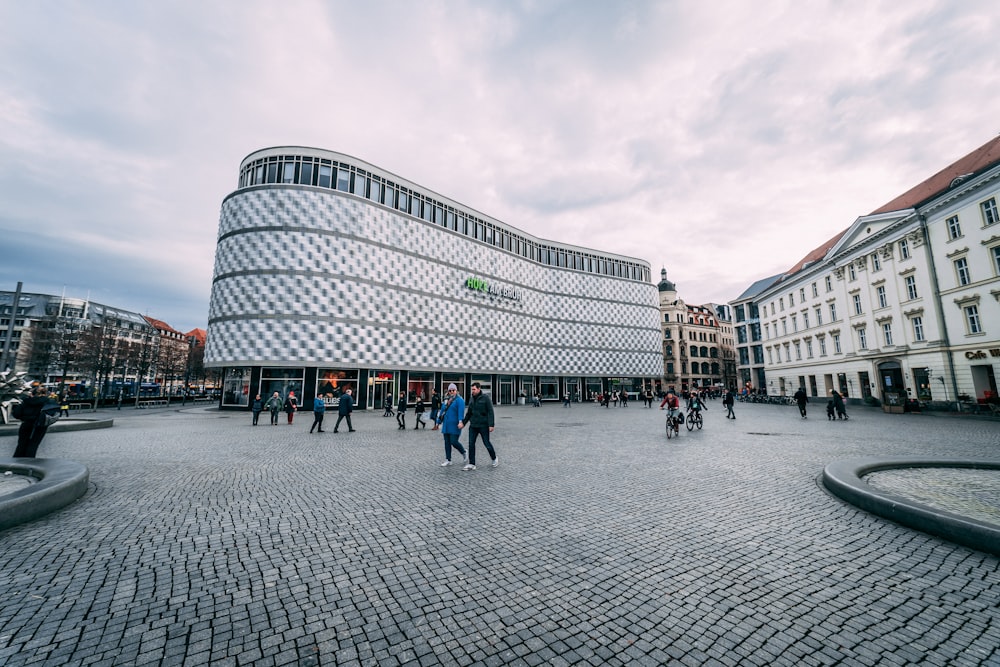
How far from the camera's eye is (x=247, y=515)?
5629 mm

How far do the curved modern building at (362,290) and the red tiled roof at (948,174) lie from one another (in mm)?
35122

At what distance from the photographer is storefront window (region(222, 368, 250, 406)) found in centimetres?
3425

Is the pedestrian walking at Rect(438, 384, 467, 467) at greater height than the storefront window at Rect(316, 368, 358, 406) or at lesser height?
lesser

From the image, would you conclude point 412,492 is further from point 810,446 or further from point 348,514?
point 810,446

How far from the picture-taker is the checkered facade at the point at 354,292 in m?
34.4

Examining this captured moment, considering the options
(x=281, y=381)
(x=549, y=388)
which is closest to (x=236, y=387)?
(x=281, y=381)

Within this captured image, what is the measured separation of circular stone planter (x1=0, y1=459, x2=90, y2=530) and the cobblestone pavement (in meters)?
0.20

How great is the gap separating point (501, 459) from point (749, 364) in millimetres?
60665

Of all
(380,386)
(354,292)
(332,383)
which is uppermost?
(354,292)

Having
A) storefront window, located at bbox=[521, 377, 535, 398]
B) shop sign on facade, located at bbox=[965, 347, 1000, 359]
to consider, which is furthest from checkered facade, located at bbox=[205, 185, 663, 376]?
shop sign on facade, located at bbox=[965, 347, 1000, 359]

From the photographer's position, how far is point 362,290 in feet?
123

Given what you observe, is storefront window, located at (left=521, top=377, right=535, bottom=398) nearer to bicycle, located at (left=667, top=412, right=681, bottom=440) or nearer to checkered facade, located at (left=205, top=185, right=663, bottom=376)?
checkered facade, located at (left=205, top=185, right=663, bottom=376)

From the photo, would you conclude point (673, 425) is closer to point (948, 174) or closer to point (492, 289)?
point (948, 174)

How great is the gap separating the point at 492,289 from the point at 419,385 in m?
14.4
